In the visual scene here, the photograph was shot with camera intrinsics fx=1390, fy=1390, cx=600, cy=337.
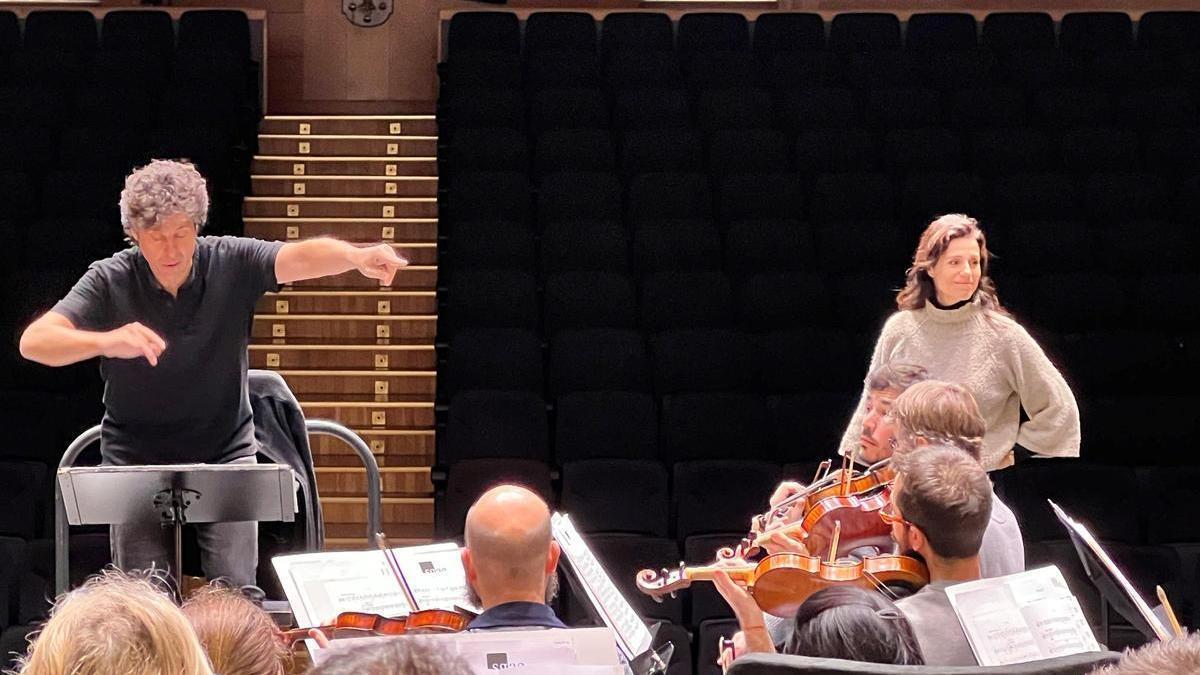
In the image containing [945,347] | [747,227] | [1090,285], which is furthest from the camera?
[747,227]

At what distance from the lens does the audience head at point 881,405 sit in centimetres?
289

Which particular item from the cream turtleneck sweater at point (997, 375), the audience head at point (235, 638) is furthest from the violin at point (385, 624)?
the cream turtleneck sweater at point (997, 375)

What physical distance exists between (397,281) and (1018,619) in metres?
5.18

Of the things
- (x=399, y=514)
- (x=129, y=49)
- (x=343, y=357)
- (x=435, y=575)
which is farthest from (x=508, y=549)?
(x=129, y=49)

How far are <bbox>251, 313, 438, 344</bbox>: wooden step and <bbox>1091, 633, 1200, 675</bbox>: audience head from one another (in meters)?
5.47

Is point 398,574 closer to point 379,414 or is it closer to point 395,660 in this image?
point 395,660

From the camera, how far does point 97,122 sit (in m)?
7.02

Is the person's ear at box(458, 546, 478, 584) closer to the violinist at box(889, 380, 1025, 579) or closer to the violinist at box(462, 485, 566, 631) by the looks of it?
the violinist at box(462, 485, 566, 631)

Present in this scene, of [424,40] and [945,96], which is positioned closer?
[945,96]

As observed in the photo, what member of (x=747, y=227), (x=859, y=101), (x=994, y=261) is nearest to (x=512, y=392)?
(x=747, y=227)

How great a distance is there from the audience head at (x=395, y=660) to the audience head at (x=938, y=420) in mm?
1602

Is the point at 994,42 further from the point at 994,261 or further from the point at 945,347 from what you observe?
the point at 945,347

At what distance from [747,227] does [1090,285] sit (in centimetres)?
150

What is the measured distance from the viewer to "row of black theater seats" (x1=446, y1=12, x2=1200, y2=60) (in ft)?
25.5
